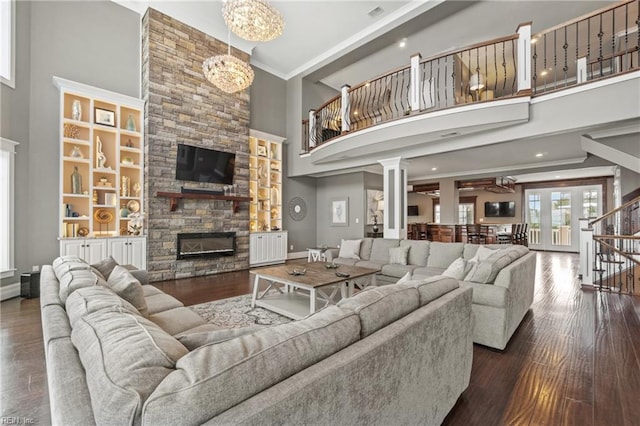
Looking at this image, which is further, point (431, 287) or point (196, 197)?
point (196, 197)

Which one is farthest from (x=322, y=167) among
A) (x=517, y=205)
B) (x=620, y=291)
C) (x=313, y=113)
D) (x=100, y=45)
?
(x=517, y=205)

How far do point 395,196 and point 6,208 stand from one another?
6.70 m

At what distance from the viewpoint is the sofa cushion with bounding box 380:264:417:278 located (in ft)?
15.1

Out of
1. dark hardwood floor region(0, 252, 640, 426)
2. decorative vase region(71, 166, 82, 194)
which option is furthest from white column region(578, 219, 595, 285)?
decorative vase region(71, 166, 82, 194)

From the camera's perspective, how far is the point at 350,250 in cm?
559

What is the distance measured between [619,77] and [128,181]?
7.74 meters

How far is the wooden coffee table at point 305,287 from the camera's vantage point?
3279 millimetres

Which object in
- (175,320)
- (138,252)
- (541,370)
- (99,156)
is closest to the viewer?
(175,320)

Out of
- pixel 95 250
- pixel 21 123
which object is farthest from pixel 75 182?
pixel 95 250

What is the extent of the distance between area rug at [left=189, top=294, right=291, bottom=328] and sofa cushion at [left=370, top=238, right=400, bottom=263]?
240cm

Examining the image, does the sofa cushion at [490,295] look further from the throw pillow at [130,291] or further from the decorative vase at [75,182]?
the decorative vase at [75,182]

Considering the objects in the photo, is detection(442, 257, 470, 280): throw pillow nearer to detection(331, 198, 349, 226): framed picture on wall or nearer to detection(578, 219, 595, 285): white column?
detection(578, 219, 595, 285): white column

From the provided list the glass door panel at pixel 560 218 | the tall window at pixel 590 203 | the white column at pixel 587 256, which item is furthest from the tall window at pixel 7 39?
the tall window at pixel 590 203

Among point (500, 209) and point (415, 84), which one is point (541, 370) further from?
point (500, 209)
